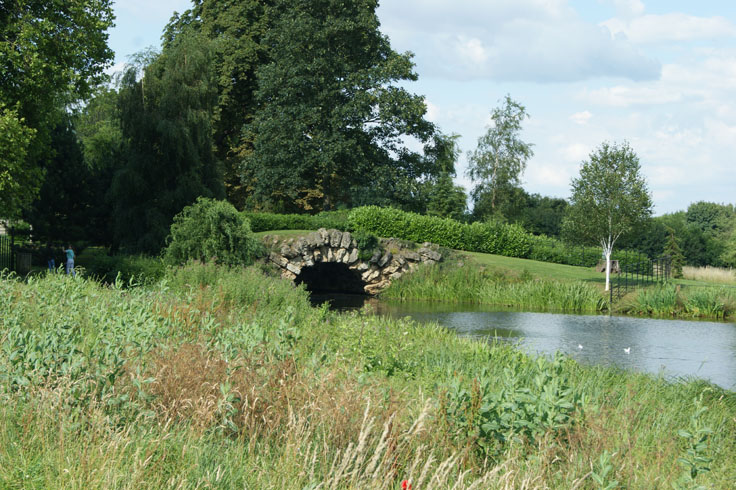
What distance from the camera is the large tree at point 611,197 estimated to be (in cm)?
2477

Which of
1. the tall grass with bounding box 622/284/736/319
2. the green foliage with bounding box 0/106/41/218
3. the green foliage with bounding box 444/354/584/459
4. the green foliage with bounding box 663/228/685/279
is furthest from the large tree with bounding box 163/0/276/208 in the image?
the green foliage with bounding box 444/354/584/459

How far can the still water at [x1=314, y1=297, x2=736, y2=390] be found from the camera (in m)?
12.8

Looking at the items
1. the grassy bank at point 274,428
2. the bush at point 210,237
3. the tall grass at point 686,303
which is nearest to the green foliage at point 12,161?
the bush at point 210,237

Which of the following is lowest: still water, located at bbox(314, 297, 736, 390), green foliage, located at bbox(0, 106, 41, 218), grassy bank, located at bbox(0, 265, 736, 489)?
still water, located at bbox(314, 297, 736, 390)

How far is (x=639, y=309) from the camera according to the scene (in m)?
21.9

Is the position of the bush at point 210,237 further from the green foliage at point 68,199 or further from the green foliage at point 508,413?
the green foliage at point 508,413

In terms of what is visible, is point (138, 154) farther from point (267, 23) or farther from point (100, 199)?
point (267, 23)

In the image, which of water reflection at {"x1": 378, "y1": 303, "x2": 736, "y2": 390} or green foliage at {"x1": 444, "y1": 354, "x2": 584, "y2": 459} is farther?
water reflection at {"x1": 378, "y1": 303, "x2": 736, "y2": 390}

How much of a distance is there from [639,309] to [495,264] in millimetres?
6595

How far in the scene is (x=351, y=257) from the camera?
26469 mm

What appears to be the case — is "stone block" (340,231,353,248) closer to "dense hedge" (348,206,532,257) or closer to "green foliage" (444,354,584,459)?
"dense hedge" (348,206,532,257)

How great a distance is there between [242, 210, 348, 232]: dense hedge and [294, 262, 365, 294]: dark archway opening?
2598mm

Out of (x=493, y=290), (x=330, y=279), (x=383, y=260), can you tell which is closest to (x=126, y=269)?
(x=383, y=260)

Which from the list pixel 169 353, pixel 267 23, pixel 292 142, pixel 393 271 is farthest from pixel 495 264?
pixel 169 353
